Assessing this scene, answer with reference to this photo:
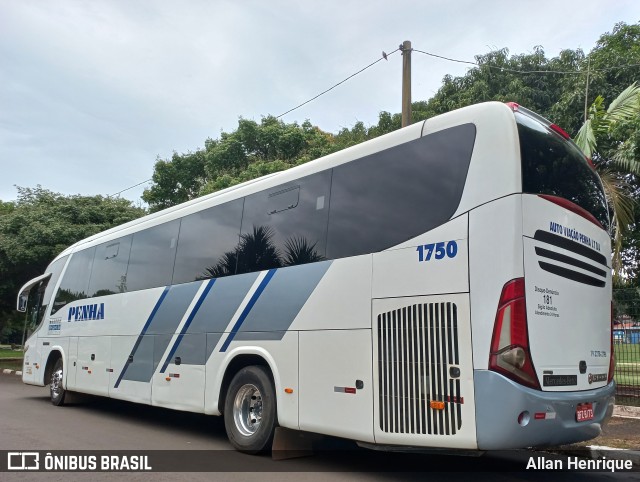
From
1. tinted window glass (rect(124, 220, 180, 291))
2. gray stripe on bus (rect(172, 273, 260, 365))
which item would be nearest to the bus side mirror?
tinted window glass (rect(124, 220, 180, 291))

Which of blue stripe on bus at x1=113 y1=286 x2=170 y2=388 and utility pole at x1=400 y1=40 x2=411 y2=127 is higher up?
utility pole at x1=400 y1=40 x2=411 y2=127

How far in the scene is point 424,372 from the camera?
5316 millimetres

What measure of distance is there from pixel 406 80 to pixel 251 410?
8.07 meters

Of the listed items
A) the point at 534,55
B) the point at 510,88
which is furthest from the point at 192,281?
the point at 534,55

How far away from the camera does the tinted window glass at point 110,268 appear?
431 inches

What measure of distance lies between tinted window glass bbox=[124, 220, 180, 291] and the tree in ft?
39.3

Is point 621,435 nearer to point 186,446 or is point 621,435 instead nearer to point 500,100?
point 186,446

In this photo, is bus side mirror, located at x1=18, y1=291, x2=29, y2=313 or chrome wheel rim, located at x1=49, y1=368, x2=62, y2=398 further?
bus side mirror, located at x1=18, y1=291, x2=29, y2=313

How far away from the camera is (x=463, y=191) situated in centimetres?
538

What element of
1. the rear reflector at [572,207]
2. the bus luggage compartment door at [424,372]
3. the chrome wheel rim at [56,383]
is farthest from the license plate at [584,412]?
the chrome wheel rim at [56,383]

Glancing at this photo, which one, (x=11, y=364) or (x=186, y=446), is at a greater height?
(x=11, y=364)

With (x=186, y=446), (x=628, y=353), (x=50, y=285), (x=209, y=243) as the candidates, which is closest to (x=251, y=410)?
(x=186, y=446)

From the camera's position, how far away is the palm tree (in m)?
10.6

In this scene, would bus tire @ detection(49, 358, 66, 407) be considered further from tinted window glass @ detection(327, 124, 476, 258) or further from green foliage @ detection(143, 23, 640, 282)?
green foliage @ detection(143, 23, 640, 282)
